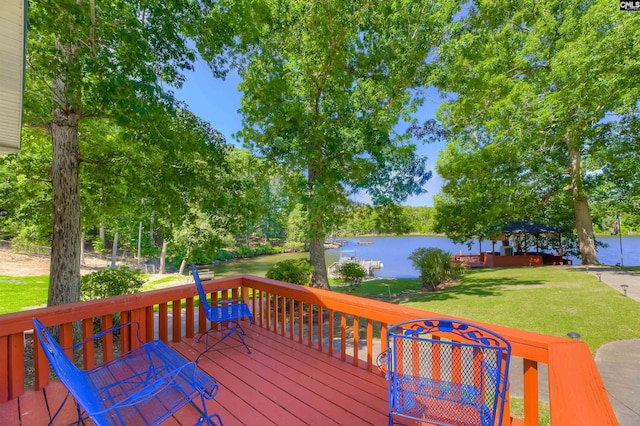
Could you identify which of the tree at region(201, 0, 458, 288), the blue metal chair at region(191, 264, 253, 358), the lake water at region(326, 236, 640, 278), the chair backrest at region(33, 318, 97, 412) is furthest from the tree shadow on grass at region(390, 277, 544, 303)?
the chair backrest at region(33, 318, 97, 412)

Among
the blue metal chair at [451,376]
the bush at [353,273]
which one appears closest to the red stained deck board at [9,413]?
the blue metal chair at [451,376]

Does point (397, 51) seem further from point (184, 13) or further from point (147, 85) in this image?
point (147, 85)

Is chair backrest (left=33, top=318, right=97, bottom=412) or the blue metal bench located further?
the blue metal bench

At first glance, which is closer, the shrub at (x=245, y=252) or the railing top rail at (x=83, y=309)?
the railing top rail at (x=83, y=309)

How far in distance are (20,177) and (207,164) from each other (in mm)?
4104

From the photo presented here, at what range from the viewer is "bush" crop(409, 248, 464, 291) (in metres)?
10.9

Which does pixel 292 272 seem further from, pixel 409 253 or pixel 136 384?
pixel 409 253

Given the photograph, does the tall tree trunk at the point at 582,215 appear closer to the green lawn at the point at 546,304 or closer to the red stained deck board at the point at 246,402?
the green lawn at the point at 546,304

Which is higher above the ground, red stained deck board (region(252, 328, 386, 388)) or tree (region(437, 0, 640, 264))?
tree (region(437, 0, 640, 264))

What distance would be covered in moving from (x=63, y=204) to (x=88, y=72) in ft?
8.14

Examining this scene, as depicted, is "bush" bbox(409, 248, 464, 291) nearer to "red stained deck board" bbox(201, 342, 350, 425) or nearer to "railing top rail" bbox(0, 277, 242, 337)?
"red stained deck board" bbox(201, 342, 350, 425)

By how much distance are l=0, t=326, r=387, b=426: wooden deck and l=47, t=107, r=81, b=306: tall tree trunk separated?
11.2ft

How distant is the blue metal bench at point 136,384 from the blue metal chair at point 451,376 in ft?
3.53

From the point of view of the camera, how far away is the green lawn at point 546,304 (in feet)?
18.2
